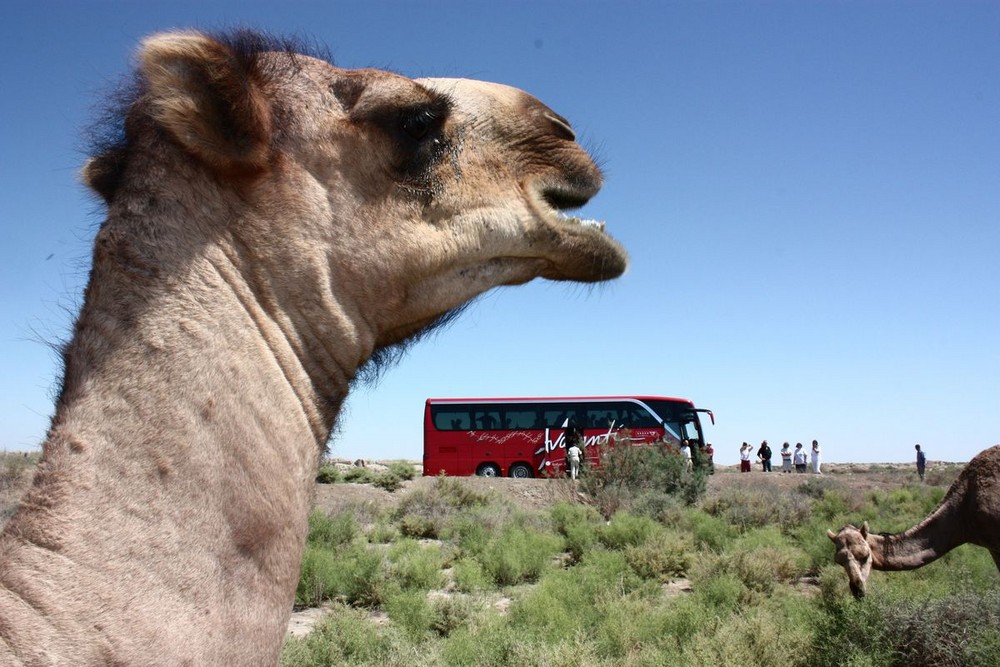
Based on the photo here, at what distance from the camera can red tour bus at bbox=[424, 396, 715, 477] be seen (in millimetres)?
28453

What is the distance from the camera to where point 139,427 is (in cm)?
156

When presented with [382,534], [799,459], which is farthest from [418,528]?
[799,459]

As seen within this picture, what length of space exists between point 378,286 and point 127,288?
1.98 feet

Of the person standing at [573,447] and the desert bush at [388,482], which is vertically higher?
the person standing at [573,447]

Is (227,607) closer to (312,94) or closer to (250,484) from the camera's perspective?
(250,484)

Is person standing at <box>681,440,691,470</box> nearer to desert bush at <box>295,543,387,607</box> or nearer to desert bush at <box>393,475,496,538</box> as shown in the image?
desert bush at <box>393,475,496,538</box>

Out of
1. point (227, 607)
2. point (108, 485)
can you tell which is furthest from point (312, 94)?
point (227, 607)

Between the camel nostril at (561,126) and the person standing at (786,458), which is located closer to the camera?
the camel nostril at (561,126)

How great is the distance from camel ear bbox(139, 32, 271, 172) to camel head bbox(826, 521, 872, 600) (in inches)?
305

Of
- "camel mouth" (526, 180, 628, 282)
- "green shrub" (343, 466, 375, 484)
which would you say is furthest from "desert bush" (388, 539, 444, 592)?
"green shrub" (343, 466, 375, 484)

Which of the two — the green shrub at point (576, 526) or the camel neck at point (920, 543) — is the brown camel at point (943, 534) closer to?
the camel neck at point (920, 543)

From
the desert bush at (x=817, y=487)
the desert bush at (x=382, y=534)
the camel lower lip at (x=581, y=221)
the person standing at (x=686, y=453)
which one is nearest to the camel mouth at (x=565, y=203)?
the camel lower lip at (x=581, y=221)

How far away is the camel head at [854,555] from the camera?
7762 mm

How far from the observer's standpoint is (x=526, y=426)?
28.8 meters
